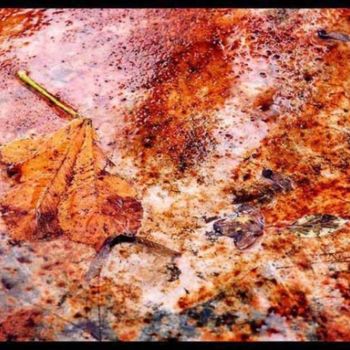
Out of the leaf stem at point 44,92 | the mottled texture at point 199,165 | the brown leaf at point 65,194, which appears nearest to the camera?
the mottled texture at point 199,165

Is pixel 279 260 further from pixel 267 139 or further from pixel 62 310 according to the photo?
pixel 62 310

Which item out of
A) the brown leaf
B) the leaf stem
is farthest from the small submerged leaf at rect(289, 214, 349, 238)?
the leaf stem

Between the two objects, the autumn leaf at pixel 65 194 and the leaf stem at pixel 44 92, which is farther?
the leaf stem at pixel 44 92

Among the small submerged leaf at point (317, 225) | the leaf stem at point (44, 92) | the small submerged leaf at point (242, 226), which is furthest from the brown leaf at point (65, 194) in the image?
the small submerged leaf at point (317, 225)

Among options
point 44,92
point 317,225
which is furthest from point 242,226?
point 44,92

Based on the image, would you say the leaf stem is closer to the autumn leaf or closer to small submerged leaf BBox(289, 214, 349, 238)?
the autumn leaf

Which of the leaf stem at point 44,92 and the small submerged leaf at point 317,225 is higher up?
the leaf stem at point 44,92

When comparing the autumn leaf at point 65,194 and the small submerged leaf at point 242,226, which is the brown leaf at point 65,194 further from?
the small submerged leaf at point 242,226
